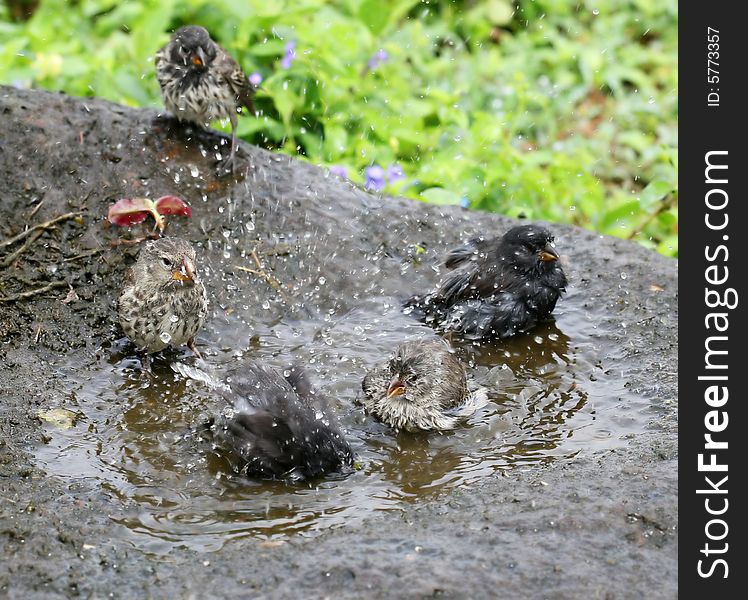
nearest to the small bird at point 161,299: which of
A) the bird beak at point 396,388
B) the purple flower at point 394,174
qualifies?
the bird beak at point 396,388

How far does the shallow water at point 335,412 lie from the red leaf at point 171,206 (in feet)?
2.44

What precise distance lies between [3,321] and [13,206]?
2.92 feet

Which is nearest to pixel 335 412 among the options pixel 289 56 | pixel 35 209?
pixel 35 209

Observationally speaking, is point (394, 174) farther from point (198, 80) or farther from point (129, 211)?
point (129, 211)

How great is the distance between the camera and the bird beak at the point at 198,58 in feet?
22.9

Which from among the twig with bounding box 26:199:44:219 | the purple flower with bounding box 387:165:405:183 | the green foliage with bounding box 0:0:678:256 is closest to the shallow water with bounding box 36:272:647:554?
the twig with bounding box 26:199:44:219

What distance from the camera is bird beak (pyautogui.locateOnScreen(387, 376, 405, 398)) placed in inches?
212

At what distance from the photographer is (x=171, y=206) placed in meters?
6.64

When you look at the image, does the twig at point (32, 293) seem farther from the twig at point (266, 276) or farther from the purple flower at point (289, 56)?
the purple flower at point (289, 56)

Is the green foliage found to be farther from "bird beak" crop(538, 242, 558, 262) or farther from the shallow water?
the shallow water

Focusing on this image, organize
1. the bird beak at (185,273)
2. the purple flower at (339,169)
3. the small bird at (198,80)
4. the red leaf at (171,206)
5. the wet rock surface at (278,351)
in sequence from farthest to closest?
the purple flower at (339,169) → the small bird at (198,80) → the red leaf at (171,206) → the bird beak at (185,273) → the wet rock surface at (278,351)

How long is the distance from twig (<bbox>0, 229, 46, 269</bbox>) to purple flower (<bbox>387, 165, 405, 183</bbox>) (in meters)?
3.34

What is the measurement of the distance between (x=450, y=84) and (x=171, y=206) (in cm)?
529
